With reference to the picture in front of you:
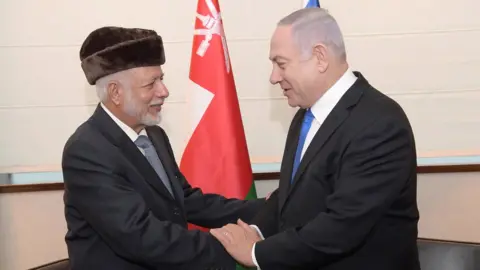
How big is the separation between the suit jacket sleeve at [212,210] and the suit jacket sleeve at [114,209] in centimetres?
53

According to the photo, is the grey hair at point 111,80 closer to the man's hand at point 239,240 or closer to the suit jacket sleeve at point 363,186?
the man's hand at point 239,240

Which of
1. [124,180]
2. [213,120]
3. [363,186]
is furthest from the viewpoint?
[213,120]

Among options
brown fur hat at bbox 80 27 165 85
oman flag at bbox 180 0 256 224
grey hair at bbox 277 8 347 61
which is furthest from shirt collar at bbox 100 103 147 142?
oman flag at bbox 180 0 256 224

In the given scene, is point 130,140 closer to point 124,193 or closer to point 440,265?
point 124,193

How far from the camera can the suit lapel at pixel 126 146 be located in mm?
2481

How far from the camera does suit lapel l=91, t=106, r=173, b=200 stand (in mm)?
2481

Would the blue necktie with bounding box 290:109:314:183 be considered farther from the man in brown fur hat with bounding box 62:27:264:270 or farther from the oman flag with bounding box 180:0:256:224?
the oman flag with bounding box 180:0:256:224

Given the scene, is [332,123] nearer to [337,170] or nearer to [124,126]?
[337,170]

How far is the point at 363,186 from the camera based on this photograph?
2.20m

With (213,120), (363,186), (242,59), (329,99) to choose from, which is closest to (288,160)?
(329,99)

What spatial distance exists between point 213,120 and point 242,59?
1.86 feet

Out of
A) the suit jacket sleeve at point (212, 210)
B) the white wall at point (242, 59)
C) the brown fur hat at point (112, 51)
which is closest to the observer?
the brown fur hat at point (112, 51)

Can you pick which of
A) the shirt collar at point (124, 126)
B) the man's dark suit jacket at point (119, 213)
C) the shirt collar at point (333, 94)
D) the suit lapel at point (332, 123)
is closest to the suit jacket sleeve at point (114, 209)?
the man's dark suit jacket at point (119, 213)

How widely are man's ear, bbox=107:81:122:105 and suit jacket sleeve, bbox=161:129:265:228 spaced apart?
587mm
